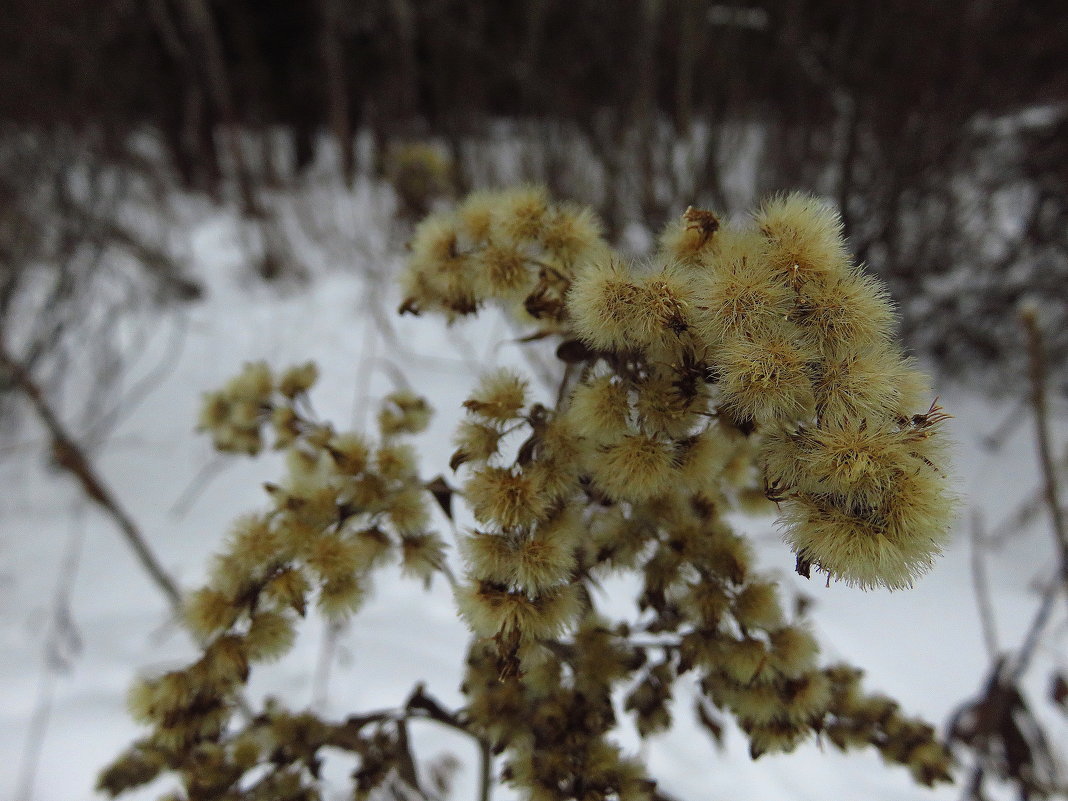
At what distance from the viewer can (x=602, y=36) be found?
3219 millimetres

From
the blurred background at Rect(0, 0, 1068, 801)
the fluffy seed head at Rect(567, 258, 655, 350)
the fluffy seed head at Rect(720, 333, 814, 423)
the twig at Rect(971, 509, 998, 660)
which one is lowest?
the fluffy seed head at Rect(720, 333, 814, 423)

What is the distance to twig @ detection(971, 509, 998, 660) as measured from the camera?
4.37ft

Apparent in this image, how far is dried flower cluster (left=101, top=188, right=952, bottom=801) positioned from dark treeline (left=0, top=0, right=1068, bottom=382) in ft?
6.05

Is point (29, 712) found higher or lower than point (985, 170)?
lower

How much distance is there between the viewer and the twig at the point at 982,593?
1331 millimetres

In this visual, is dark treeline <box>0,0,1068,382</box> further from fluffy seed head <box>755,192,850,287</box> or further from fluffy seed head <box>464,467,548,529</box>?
fluffy seed head <box>464,467,548,529</box>

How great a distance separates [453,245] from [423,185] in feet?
7.72

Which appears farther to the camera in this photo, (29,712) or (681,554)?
(29,712)

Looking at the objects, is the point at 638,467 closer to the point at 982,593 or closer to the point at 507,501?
the point at 507,501

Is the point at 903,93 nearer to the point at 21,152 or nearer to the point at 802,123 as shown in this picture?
the point at 802,123

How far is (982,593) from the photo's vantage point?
136 cm

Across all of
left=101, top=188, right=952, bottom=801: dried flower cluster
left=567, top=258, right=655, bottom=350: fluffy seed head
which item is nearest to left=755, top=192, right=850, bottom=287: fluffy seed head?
left=101, top=188, right=952, bottom=801: dried flower cluster

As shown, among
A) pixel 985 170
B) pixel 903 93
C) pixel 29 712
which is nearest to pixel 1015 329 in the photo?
pixel 985 170

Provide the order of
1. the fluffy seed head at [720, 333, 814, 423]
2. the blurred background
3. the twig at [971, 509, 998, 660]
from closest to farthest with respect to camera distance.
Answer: the fluffy seed head at [720, 333, 814, 423] < the twig at [971, 509, 998, 660] < the blurred background
